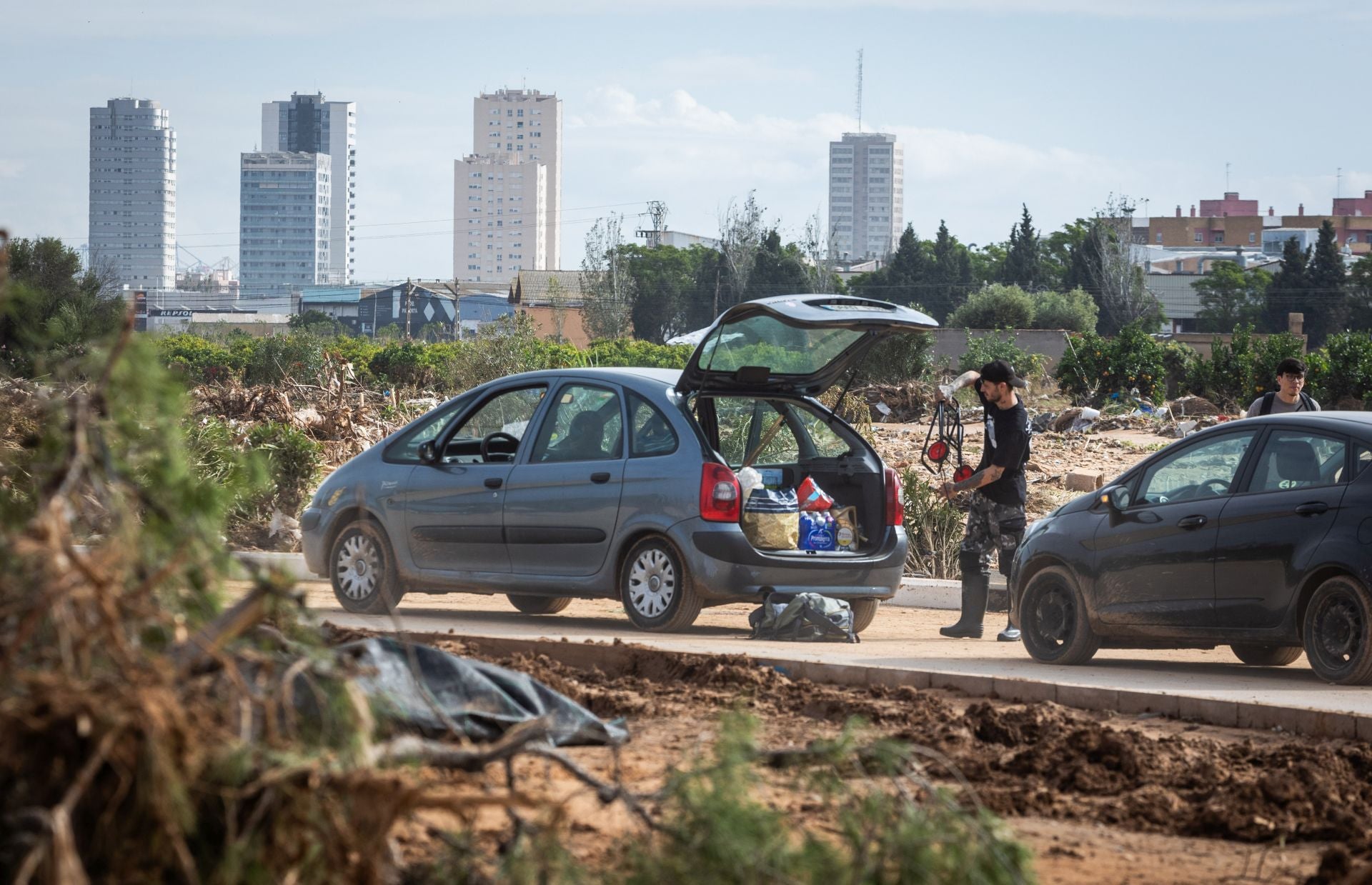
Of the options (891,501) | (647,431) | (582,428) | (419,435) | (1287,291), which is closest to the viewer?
(647,431)

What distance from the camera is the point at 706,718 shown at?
24.2 feet

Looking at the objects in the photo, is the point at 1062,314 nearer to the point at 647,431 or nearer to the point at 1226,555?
the point at 647,431

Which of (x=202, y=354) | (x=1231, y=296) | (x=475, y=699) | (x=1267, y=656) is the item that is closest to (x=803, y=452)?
(x=1267, y=656)

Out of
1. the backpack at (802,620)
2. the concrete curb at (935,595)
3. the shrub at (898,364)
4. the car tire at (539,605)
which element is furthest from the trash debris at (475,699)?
the shrub at (898,364)

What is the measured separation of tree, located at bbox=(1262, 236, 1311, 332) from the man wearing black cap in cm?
8579

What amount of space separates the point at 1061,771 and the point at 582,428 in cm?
542

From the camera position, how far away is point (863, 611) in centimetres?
1153

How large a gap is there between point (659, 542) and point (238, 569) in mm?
7224

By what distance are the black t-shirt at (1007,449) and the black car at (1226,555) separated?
2.97 ft

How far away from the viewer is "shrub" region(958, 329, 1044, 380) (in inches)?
1953

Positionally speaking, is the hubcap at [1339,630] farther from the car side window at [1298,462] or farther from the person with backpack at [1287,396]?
the person with backpack at [1287,396]

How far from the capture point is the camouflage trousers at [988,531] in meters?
A: 11.9

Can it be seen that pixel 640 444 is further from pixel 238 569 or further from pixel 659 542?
pixel 238 569

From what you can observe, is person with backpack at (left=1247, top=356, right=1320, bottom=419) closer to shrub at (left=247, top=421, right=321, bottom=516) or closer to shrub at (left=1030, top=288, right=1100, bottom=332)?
shrub at (left=247, top=421, right=321, bottom=516)
